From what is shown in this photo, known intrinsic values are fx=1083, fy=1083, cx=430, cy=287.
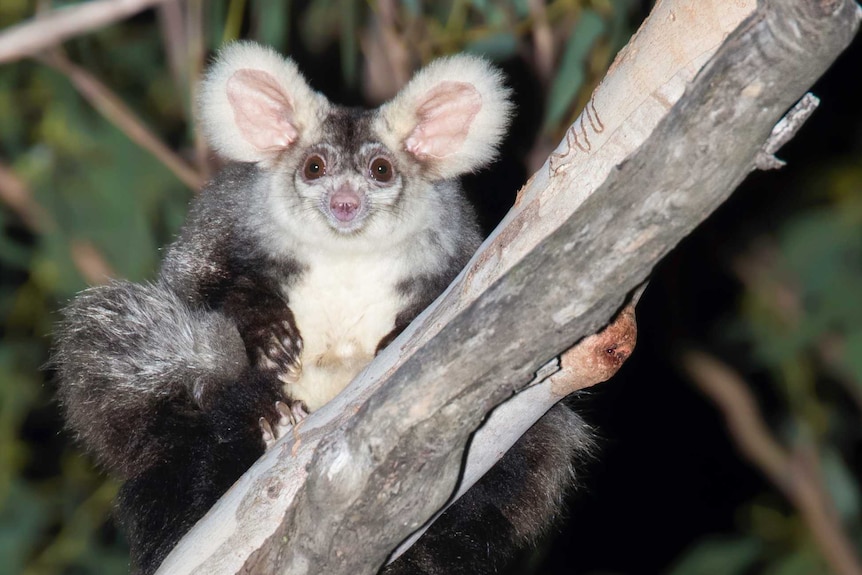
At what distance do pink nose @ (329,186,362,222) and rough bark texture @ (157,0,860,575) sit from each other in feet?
2.81

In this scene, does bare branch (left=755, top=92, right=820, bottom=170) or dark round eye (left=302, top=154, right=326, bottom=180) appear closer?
bare branch (left=755, top=92, right=820, bottom=170)

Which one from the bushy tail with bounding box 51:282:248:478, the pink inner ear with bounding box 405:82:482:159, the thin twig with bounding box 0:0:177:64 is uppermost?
the pink inner ear with bounding box 405:82:482:159

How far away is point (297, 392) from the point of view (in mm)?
3240

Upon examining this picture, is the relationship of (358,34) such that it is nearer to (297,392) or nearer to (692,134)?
(297,392)

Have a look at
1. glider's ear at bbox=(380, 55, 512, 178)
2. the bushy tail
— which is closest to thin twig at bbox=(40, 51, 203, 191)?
glider's ear at bbox=(380, 55, 512, 178)

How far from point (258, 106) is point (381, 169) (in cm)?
45

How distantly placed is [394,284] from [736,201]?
3886 mm

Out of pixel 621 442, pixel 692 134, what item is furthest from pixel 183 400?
pixel 621 442

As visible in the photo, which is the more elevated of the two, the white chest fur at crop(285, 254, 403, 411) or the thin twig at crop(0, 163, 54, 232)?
the white chest fur at crop(285, 254, 403, 411)

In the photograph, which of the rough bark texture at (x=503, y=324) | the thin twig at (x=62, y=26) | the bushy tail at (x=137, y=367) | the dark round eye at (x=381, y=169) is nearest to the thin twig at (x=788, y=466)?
the dark round eye at (x=381, y=169)

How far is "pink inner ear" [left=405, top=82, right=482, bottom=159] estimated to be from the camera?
349 cm

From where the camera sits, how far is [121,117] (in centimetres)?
540

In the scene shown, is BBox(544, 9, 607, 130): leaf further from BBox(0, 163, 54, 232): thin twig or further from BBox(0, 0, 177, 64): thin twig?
BBox(0, 163, 54, 232): thin twig

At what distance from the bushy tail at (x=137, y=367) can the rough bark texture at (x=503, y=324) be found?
509mm
